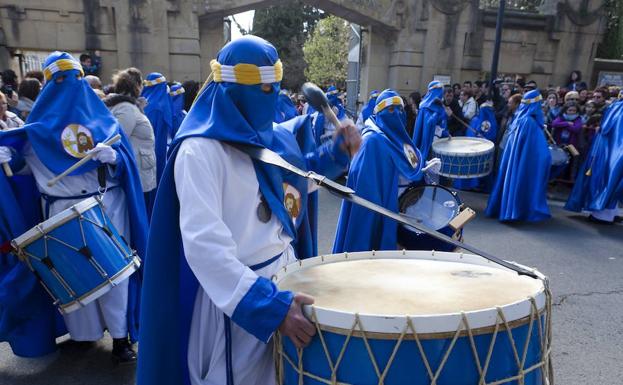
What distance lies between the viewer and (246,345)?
1.92m

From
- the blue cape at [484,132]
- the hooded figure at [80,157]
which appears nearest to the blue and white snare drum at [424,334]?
the hooded figure at [80,157]

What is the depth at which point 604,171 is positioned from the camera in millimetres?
7402

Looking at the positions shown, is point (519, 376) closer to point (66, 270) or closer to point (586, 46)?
point (66, 270)

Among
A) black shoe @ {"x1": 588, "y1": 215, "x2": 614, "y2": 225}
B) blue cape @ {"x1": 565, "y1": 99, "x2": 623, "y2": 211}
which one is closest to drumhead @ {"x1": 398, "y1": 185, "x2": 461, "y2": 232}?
blue cape @ {"x1": 565, "y1": 99, "x2": 623, "y2": 211}

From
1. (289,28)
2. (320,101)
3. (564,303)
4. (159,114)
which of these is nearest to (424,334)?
(320,101)

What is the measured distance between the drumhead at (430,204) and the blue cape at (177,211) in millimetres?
2297

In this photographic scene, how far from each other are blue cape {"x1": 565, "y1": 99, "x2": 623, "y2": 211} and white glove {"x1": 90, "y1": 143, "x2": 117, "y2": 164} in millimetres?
6842

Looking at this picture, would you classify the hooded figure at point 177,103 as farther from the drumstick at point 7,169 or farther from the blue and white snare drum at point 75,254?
the blue and white snare drum at point 75,254

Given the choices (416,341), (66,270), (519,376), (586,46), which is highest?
(586,46)

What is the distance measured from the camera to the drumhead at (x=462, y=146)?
24.1 feet

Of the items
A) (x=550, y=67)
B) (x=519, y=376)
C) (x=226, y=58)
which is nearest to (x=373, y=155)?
(x=226, y=58)

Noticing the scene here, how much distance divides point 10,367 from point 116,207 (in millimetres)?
1339

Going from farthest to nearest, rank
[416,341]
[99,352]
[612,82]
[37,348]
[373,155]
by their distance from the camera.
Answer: [612,82]
[373,155]
[99,352]
[37,348]
[416,341]

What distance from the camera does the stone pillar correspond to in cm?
1278
